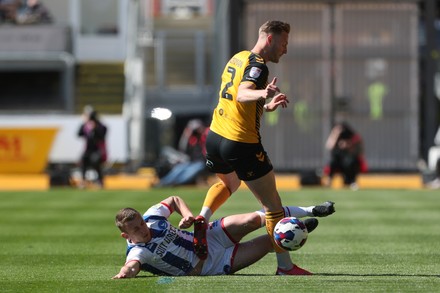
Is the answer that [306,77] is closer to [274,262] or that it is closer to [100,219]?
[100,219]

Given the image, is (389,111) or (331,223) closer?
(331,223)

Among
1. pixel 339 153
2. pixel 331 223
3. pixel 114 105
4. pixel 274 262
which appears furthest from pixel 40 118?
pixel 274 262

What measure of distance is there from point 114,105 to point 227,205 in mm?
24844

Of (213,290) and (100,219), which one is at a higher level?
(213,290)

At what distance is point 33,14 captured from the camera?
4709 centimetres

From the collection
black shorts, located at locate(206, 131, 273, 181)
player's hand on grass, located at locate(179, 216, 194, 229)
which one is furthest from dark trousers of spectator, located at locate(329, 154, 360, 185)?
player's hand on grass, located at locate(179, 216, 194, 229)

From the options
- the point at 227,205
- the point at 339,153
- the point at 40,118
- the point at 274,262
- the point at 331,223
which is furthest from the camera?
the point at 40,118

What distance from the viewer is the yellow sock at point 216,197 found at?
11.4m

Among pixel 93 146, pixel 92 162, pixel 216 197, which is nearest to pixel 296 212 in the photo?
pixel 216 197

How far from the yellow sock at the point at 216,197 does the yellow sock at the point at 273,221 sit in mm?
535

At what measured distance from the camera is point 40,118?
3797 centimetres

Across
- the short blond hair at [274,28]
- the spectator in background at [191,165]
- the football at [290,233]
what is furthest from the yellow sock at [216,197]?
the spectator in background at [191,165]

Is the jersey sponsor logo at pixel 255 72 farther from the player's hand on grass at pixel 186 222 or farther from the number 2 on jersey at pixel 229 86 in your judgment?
the player's hand on grass at pixel 186 222

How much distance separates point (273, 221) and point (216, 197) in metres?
0.66
